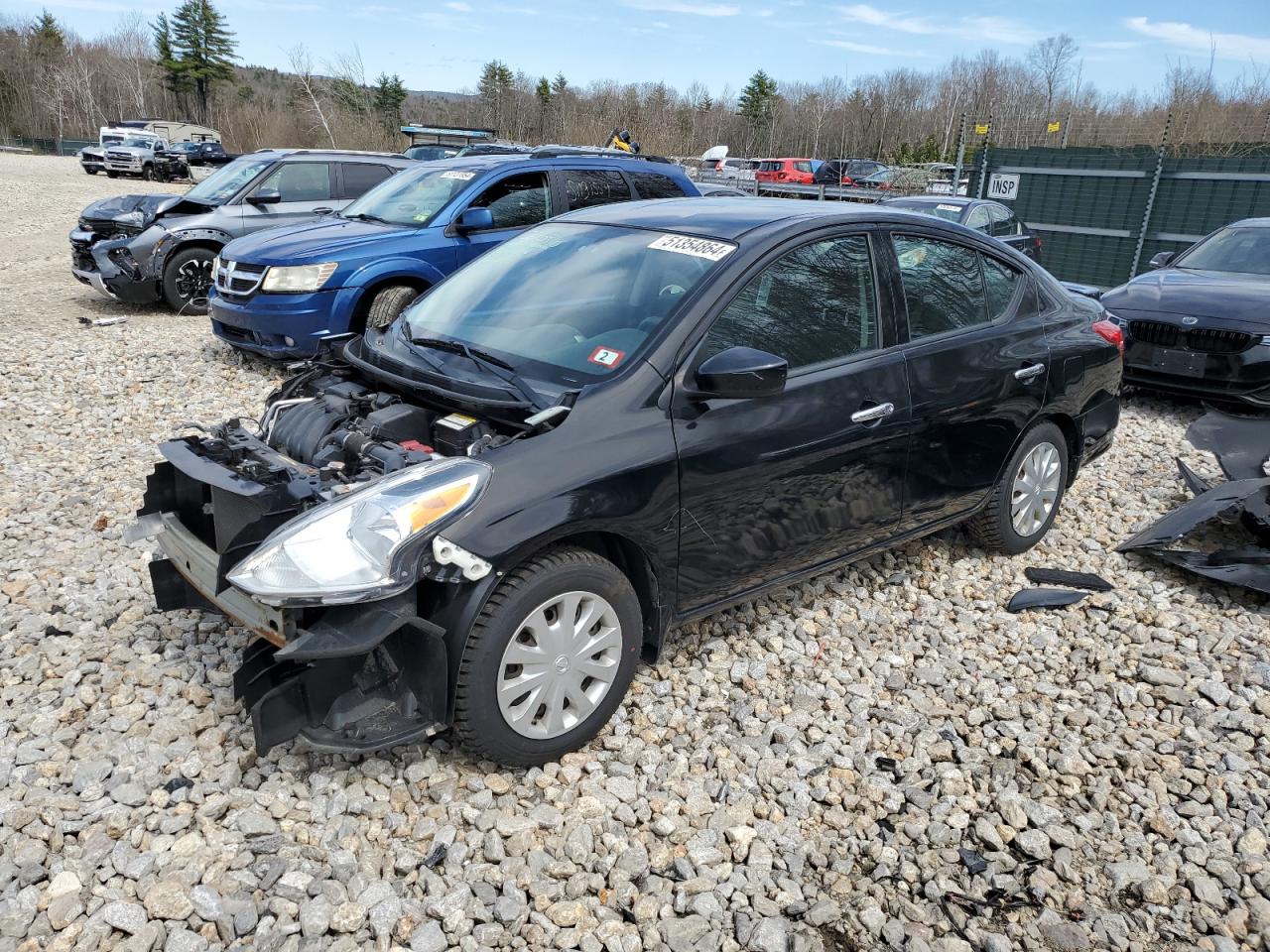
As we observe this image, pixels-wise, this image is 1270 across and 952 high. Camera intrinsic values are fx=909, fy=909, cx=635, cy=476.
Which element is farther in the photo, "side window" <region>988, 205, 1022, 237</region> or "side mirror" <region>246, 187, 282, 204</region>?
"side window" <region>988, 205, 1022, 237</region>

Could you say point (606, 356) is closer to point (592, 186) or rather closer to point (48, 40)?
point (592, 186)

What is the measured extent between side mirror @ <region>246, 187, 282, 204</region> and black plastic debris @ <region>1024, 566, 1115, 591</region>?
9.19 meters

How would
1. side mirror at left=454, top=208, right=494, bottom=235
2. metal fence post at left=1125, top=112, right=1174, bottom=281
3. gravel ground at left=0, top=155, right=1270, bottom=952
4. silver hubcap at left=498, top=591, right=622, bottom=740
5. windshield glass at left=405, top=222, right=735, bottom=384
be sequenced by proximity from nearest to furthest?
gravel ground at left=0, top=155, right=1270, bottom=952 < silver hubcap at left=498, top=591, right=622, bottom=740 < windshield glass at left=405, top=222, right=735, bottom=384 < side mirror at left=454, top=208, right=494, bottom=235 < metal fence post at left=1125, top=112, right=1174, bottom=281

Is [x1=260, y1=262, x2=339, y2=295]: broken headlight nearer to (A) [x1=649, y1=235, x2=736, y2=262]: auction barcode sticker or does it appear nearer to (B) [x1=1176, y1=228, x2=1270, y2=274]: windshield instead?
(A) [x1=649, y1=235, x2=736, y2=262]: auction barcode sticker

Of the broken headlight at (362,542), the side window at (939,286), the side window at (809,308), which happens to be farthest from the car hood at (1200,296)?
the broken headlight at (362,542)

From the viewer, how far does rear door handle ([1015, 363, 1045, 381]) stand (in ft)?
14.5

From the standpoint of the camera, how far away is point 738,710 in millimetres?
3566

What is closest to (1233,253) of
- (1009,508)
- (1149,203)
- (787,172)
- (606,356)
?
(1009,508)

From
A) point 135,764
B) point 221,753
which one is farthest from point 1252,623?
point 135,764

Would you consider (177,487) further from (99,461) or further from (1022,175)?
(1022,175)

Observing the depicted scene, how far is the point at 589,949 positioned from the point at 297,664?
122 cm

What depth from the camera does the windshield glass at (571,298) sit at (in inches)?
135

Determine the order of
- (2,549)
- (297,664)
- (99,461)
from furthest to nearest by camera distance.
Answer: (99,461) → (2,549) → (297,664)

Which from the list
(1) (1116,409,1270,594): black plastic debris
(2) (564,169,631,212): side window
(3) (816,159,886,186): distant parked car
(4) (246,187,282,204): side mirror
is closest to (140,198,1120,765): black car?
(1) (1116,409,1270,594): black plastic debris
